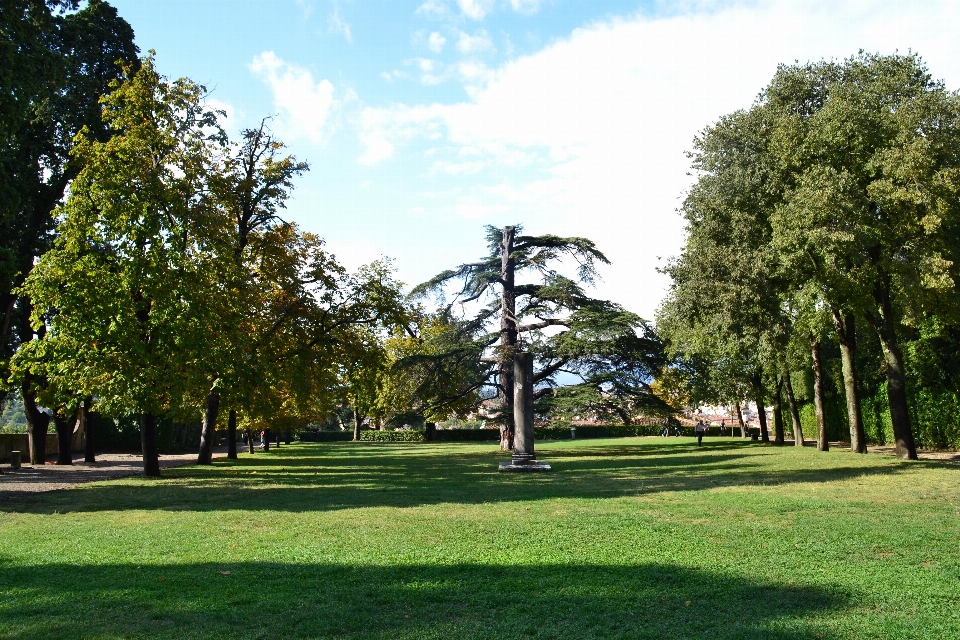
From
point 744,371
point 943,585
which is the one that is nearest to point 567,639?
point 943,585

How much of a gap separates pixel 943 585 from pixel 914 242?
15.0m

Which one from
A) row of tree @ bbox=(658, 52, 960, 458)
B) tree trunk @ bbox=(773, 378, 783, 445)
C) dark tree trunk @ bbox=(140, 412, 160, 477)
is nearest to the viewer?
row of tree @ bbox=(658, 52, 960, 458)

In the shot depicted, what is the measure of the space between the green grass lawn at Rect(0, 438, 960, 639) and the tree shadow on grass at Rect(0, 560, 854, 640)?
2cm

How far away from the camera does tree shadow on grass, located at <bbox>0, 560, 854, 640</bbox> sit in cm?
477

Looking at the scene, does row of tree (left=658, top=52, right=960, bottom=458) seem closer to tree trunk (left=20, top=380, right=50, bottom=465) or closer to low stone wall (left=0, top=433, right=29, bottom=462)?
tree trunk (left=20, top=380, right=50, bottom=465)

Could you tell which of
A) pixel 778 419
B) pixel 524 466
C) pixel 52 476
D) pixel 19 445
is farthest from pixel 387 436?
pixel 524 466

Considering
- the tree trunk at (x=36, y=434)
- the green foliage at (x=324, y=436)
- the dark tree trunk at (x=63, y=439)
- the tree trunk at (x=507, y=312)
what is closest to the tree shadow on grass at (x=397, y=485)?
the dark tree trunk at (x=63, y=439)

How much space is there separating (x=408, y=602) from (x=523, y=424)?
1489 cm

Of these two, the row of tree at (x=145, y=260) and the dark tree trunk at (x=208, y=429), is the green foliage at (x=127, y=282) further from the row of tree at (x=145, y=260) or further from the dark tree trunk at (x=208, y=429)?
the dark tree trunk at (x=208, y=429)

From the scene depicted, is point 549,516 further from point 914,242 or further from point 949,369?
point 949,369

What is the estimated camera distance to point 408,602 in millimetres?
5441

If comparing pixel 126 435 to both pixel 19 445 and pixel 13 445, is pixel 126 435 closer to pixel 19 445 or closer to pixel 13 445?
pixel 19 445

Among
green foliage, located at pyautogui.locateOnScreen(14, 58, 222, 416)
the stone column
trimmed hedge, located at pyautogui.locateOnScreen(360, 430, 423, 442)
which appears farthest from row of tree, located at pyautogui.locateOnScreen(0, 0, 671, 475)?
trimmed hedge, located at pyautogui.locateOnScreen(360, 430, 423, 442)

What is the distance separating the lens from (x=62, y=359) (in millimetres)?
16406
